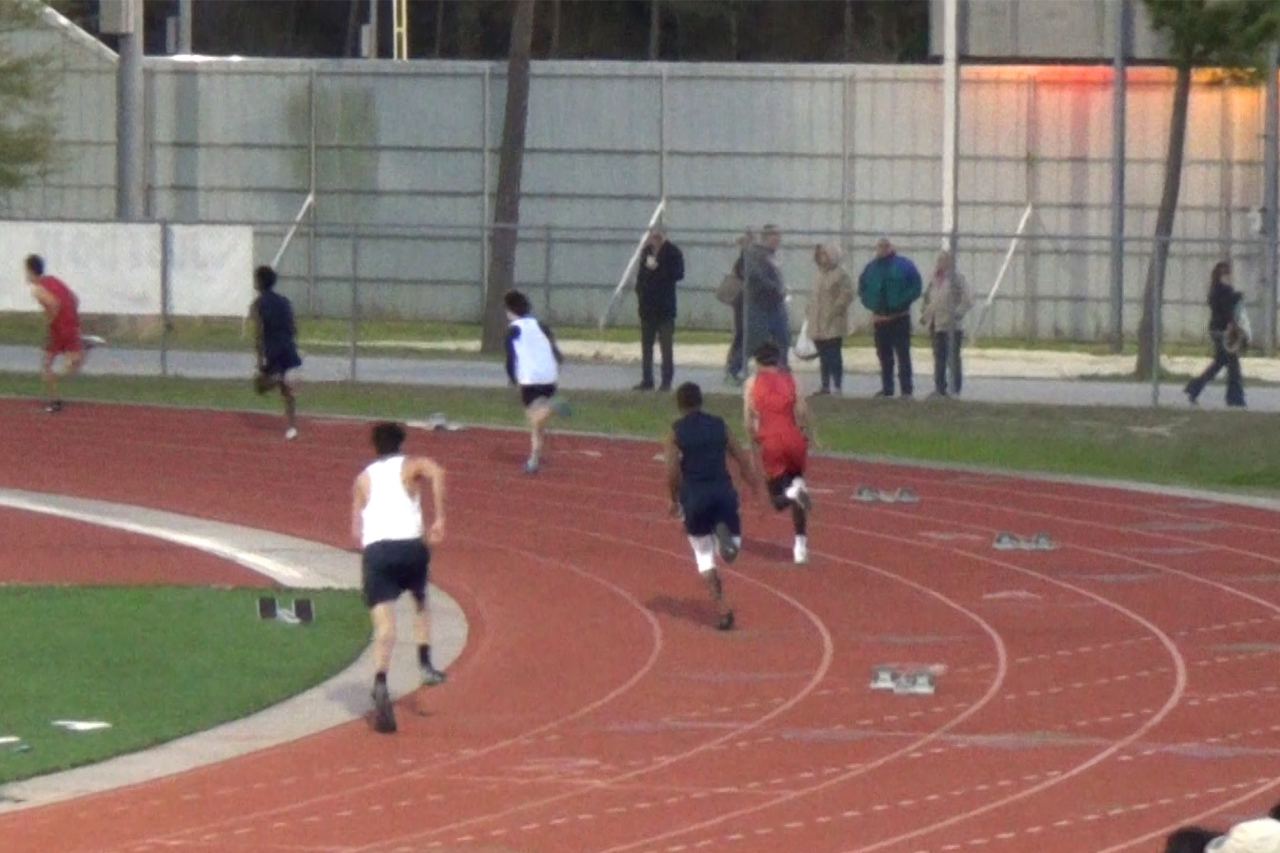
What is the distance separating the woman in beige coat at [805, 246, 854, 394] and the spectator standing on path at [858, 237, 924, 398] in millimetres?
291

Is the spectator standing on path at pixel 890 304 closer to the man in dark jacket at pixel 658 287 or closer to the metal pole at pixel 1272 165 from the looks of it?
the man in dark jacket at pixel 658 287

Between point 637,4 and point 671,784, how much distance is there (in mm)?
37109

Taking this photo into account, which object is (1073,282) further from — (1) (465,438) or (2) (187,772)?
(2) (187,772)

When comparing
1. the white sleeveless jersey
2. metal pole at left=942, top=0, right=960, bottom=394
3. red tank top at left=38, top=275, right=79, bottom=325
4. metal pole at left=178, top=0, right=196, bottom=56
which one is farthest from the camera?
metal pole at left=178, top=0, right=196, bottom=56

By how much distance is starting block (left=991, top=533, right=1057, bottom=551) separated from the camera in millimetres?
20281

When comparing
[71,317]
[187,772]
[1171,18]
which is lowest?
[187,772]

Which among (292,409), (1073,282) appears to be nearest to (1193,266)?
(1073,282)

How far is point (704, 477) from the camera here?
16.3 m

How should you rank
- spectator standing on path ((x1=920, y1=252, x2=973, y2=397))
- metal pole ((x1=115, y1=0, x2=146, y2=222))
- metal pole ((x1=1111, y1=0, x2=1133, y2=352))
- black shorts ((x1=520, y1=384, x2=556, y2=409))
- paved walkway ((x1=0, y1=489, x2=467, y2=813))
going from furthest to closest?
metal pole ((x1=1111, y1=0, x2=1133, y2=352))
metal pole ((x1=115, y1=0, x2=146, y2=222))
spectator standing on path ((x1=920, y1=252, x2=973, y2=397))
black shorts ((x1=520, y1=384, x2=556, y2=409))
paved walkway ((x1=0, y1=489, x2=467, y2=813))

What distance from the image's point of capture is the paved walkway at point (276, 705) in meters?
12.2

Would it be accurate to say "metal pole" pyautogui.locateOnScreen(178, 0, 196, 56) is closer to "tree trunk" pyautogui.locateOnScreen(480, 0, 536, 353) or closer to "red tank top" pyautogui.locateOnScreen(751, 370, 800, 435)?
"tree trunk" pyautogui.locateOnScreen(480, 0, 536, 353)

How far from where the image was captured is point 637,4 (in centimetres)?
4797

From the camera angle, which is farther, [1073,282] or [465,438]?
[1073,282]

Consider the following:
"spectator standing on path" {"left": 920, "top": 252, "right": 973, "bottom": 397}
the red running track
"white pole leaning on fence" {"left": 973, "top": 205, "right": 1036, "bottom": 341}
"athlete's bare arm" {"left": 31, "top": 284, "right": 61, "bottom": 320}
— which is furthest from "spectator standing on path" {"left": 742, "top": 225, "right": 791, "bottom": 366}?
"white pole leaning on fence" {"left": 973, "top": 205, "right": 1036, "bottom": 341}
